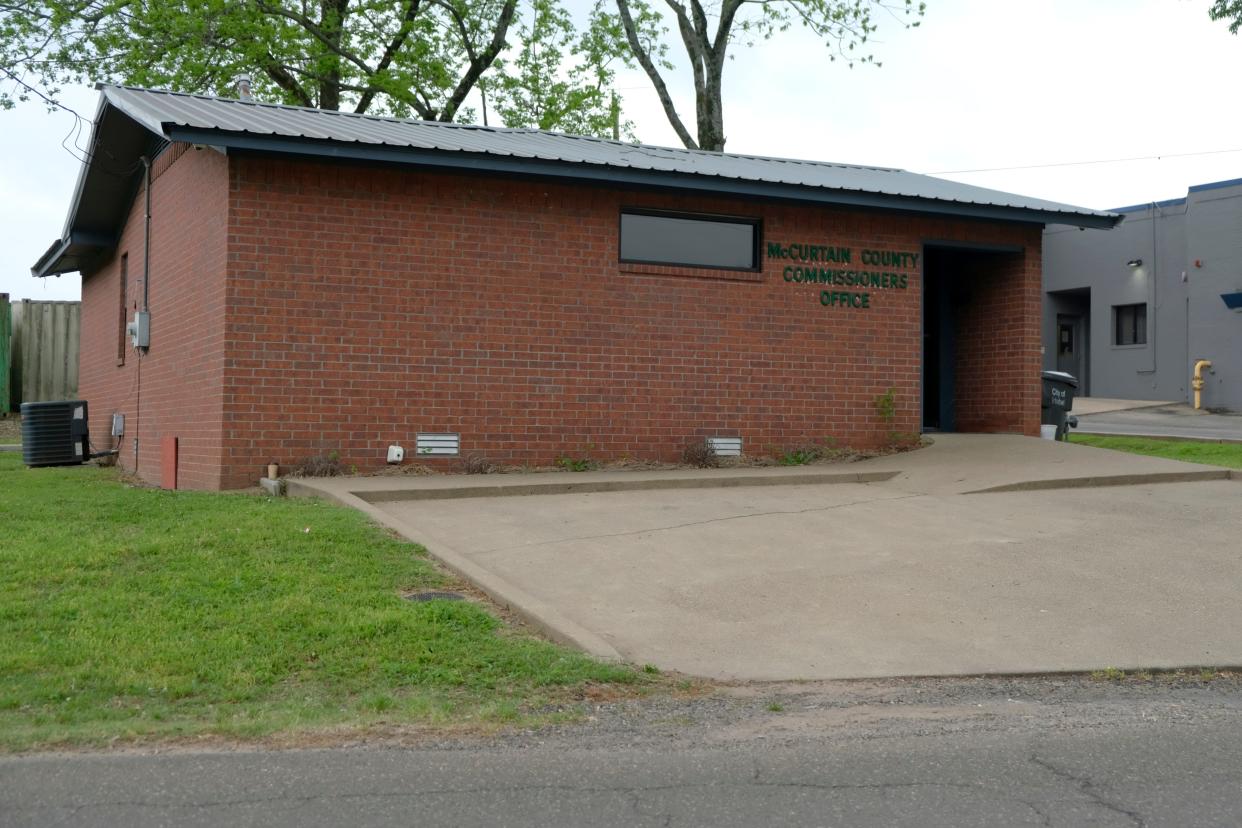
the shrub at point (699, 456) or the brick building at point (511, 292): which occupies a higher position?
the brick building at point (511, 292)

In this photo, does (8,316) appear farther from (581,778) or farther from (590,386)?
(581,778)

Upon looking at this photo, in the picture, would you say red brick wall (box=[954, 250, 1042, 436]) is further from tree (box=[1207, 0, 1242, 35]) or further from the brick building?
tree (box=[1207, 0, 1242, 35])

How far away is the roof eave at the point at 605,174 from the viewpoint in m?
11.4

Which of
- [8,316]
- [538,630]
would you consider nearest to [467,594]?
[538,630]

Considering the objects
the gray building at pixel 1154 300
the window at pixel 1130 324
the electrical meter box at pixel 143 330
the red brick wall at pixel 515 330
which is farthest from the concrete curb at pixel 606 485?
the window at pixel 1130 324

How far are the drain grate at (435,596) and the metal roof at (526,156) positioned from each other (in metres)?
5.99

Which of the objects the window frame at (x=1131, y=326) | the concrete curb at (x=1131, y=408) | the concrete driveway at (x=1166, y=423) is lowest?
the concrete driveway at (x=1166, y=423)

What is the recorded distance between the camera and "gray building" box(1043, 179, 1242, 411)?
101 feet

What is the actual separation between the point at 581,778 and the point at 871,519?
6138 millimetres

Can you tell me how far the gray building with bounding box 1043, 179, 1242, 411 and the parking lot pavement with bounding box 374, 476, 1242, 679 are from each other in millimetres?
22038

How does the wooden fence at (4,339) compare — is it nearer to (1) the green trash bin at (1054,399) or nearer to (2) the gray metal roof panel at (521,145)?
(2) the gray metal roof panel at (521,145)

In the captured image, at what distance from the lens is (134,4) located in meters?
25.8

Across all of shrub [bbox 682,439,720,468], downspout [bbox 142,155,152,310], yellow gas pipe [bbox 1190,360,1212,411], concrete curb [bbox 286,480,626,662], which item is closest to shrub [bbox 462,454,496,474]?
shrub [bbox 682,439,720,468]

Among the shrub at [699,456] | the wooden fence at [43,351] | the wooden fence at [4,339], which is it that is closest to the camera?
the shrub at [699,456]
